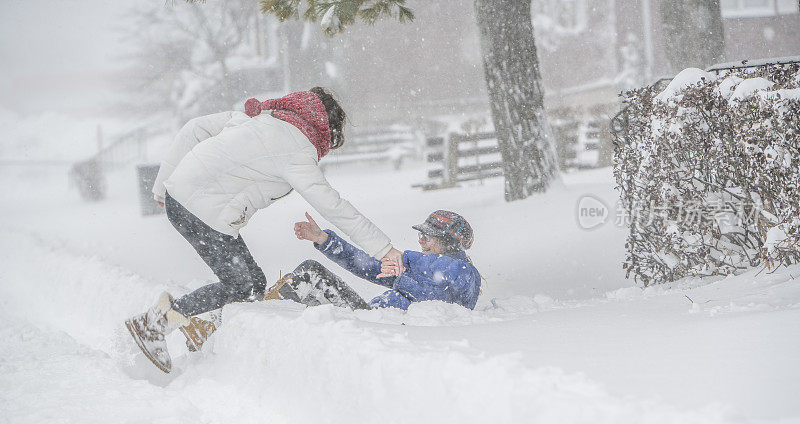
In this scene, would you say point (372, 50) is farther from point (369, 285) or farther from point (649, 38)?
point (369, 285)

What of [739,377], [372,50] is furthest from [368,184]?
[739,377]

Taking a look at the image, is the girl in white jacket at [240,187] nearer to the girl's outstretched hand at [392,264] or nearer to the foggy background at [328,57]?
the girl's outstretched hand at [392,264]

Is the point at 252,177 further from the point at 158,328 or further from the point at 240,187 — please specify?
the point at 158,328

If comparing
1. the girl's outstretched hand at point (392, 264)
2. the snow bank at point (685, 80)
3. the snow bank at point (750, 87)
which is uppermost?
the snow bank at point (685, 80)

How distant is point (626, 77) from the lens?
1155 inches

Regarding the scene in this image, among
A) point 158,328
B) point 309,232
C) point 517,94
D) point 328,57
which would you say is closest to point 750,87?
point 309,232

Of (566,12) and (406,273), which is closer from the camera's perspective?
(406,273)

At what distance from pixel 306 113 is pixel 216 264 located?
87cm

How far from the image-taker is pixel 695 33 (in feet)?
28.8

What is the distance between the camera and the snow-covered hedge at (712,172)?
3.43m

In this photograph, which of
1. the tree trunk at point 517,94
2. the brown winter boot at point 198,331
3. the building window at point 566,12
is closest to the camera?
the brown winter boot at point 198,331

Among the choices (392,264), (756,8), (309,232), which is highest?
(756,8)

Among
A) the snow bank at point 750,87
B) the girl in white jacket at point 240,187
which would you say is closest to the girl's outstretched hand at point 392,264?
the girl in white jacket at point 240,187

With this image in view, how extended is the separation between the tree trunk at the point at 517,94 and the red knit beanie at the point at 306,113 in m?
4.84
